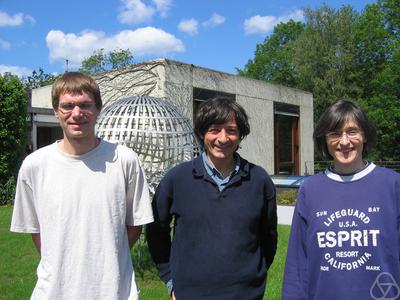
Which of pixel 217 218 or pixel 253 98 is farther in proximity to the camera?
pixel 253 98

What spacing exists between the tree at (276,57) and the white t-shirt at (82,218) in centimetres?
5080

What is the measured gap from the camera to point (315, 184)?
252 centimetres

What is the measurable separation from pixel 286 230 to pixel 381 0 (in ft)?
123

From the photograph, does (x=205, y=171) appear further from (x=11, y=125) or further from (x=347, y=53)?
(x=347, y=53)

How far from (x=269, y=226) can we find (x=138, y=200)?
0.76m

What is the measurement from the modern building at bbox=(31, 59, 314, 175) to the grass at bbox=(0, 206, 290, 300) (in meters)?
7.85

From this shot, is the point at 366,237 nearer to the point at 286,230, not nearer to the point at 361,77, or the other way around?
the point at 286,230

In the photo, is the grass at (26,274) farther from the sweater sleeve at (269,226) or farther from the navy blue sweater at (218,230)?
the navy blue sweater at (218,230)

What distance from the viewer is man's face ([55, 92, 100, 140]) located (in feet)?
8.14

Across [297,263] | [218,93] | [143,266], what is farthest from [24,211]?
[218,93]

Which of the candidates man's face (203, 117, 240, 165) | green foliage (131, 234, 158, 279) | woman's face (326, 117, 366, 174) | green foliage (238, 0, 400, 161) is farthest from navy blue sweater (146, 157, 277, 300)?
green foliage (238, 0, 400, 161)

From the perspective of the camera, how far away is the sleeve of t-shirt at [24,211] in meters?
2.56

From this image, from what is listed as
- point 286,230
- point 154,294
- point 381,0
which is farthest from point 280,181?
point 381,0

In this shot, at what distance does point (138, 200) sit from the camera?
A: 8.54 feet
